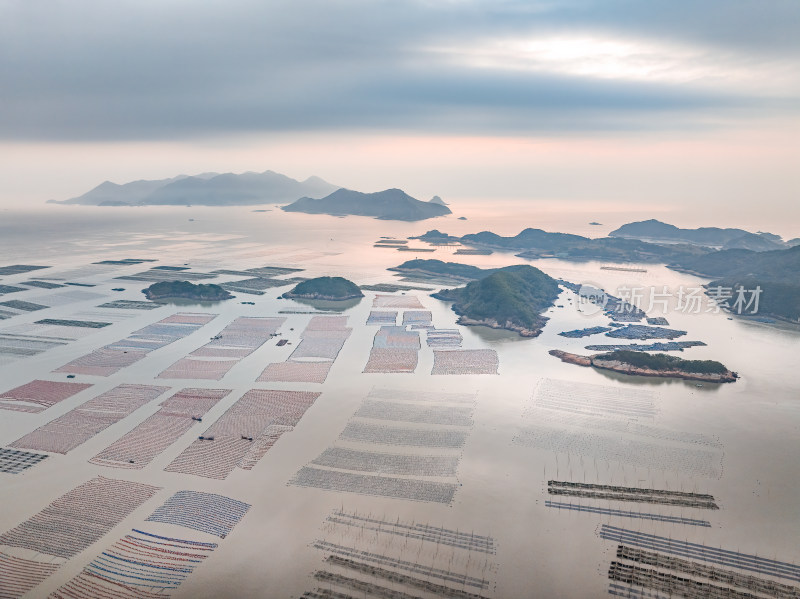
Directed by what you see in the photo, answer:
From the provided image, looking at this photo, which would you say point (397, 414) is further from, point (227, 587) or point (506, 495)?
point (227, 587)

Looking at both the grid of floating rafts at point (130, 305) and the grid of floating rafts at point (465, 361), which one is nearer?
the grid of floating rafts at point (465, 361)

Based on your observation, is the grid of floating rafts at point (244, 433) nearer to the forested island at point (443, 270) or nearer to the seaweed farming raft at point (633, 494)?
the seaweed farming raft at point (633, 494)

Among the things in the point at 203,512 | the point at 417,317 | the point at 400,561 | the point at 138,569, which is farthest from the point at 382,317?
the point at 138,569

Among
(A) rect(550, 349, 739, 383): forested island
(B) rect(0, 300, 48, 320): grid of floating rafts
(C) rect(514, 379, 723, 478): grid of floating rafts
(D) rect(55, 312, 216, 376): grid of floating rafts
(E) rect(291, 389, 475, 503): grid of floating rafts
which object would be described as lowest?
(B) rect(0, 300, 48, 320): grid of floating rafts

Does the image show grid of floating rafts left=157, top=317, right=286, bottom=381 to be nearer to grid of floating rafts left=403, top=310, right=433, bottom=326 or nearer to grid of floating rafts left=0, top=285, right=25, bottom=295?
grid of floating rafts left=403, top=310, right=433, bottom=326

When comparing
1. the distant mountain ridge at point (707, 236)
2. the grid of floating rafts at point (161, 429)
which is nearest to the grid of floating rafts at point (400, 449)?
the grid of floating rafts at point (161, 429)

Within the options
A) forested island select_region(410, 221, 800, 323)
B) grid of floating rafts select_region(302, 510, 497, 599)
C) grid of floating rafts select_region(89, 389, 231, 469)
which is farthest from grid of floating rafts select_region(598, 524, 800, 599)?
forested island select_region(410, 221, 800, 323)
